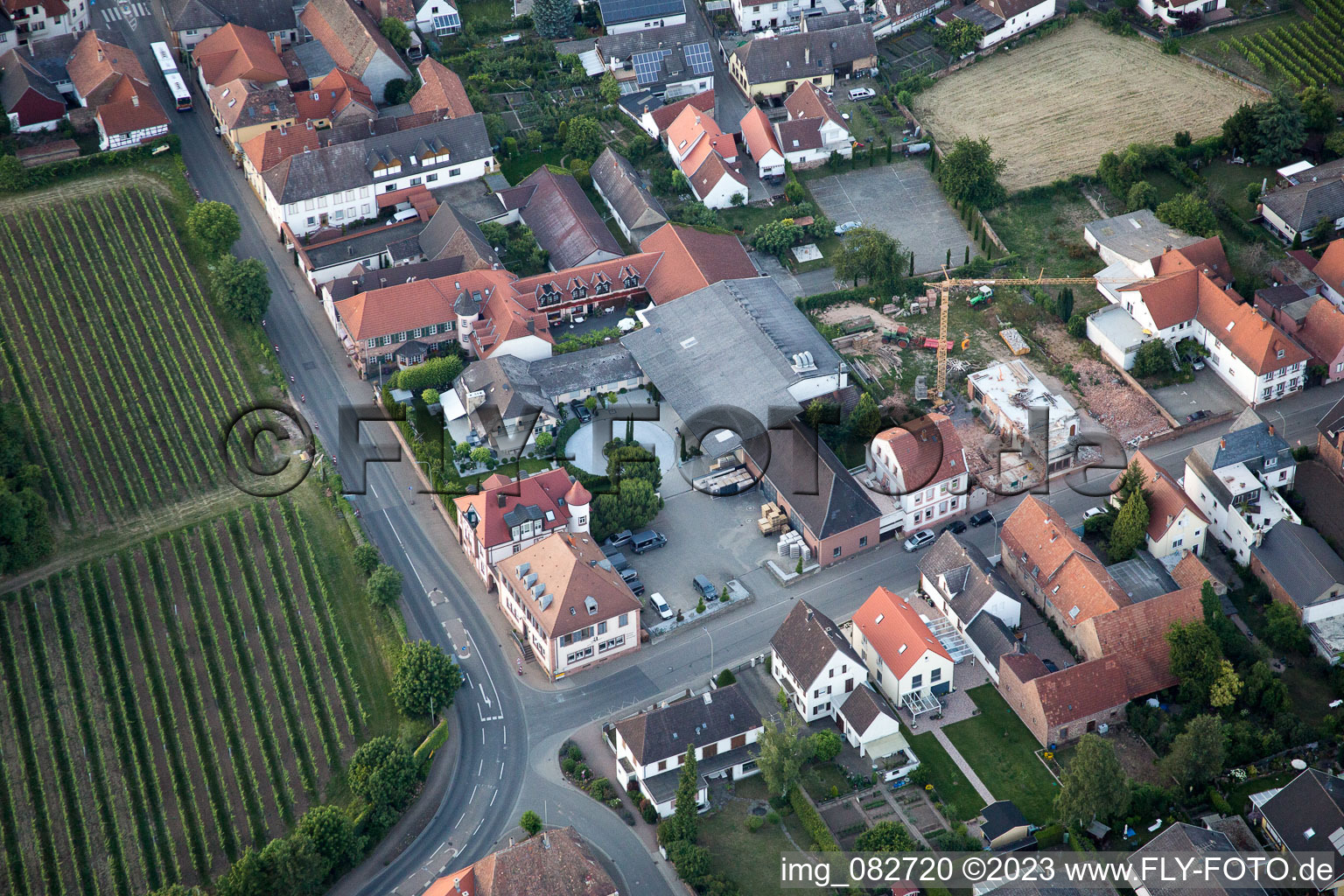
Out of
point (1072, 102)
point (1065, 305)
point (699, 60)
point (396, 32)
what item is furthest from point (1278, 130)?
point (396, 32)

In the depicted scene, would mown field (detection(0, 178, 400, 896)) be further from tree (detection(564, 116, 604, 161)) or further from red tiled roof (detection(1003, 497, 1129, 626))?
red tiled roof (detection(1003, 497, 1129, 626))

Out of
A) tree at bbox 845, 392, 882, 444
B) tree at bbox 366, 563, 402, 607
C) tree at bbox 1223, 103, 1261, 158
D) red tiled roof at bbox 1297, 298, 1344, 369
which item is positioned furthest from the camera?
tree at bbox 1223, 103, 1261, 158

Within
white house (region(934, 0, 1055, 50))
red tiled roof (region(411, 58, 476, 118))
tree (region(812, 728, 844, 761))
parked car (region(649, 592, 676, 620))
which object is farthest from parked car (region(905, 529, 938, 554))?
white house (region(934, 0, 1055, 50))

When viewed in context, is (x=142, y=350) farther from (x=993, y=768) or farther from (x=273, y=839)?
(x=993, y=768)

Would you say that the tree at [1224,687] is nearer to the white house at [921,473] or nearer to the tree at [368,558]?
the white house at [921,473]

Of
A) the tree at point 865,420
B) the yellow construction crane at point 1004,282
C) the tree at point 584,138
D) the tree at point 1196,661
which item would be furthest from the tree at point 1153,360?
the tree at point 584,138

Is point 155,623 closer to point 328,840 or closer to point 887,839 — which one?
point 328,840

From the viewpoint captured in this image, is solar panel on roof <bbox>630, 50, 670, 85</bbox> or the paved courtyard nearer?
the paved courtyard
